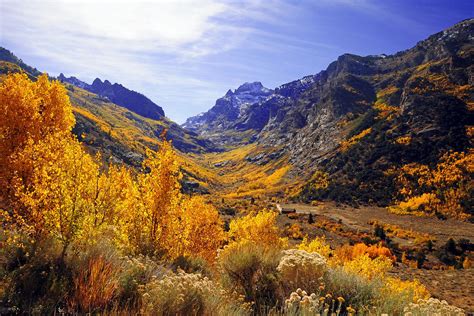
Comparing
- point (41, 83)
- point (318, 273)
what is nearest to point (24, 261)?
point (318, 273)

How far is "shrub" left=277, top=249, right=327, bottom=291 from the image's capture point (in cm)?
853

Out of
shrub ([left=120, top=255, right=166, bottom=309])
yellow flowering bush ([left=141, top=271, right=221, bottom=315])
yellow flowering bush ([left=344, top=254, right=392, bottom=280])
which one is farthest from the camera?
yellow flowering bush ([left=344, top=254, right=392, bottom=280])

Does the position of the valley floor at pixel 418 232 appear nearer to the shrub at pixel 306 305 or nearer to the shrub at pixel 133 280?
the shrub at pixel 306 305

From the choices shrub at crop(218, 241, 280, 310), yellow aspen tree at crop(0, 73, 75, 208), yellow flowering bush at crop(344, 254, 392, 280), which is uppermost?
yellow aspen tree at crop(0, 73, 75, 208)

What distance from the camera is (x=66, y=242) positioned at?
25.1ft

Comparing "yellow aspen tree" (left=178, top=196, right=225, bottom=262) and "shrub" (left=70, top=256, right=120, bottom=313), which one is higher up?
"shrub" (left=70, top=256, right=120, bottom=313)

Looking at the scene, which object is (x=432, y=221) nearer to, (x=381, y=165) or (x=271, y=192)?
(x=381, y=165)

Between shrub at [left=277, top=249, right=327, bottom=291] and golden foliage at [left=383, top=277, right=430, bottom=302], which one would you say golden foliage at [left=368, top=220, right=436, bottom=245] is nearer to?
golden foliage at [left=383, top=277, right=430, bottom=302]

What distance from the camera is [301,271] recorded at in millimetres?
8719

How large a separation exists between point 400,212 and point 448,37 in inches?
5292

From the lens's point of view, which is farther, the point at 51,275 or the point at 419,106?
the point at 419,106

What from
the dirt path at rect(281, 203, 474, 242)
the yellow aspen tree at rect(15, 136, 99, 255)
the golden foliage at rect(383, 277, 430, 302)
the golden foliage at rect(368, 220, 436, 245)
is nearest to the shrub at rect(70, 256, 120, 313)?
the yellow aspen tree at rect(15, 136, 99, 255)

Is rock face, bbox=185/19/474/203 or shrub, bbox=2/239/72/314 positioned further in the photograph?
rock face, bbox=185/19/474/203

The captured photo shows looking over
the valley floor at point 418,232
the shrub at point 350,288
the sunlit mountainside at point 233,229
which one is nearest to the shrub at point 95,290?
the sunlit mountainside at point 233,229
